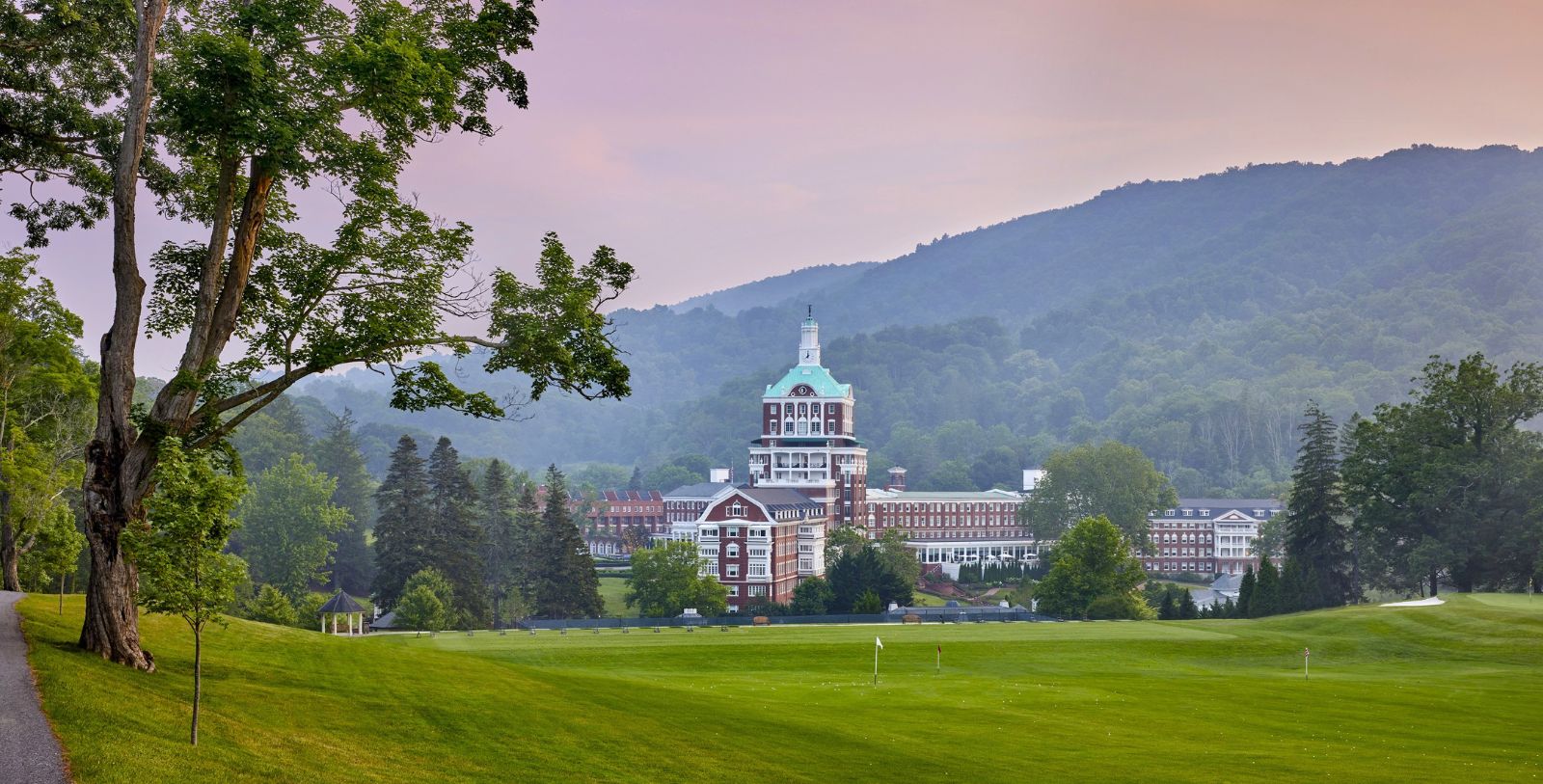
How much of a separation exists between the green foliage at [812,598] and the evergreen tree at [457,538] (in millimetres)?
22714

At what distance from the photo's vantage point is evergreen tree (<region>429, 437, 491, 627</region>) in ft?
303

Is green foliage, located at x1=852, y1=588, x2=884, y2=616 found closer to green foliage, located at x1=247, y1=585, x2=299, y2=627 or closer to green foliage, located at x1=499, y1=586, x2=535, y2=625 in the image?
green foliage, located at x1=499, y1=586, x2=535, y2=625

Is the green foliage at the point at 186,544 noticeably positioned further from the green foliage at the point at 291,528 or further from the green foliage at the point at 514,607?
the green foliage at the point at 291,528

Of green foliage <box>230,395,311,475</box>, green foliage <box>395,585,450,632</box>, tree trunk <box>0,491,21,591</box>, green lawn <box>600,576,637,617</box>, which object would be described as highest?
green foliage <box>230,395,311,475</box>

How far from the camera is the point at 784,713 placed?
35.5m

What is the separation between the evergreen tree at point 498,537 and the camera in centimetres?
11644

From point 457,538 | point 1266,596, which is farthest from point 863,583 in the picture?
point 457,538

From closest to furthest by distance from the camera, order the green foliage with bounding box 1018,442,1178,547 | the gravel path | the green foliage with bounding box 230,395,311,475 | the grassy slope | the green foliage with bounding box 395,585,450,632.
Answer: the gravel path, the grassy slope, the green foliage with bounding box 395,585,450,632, the green foliage with bounding box 230,395,311,475, the green foliage with bounding box 1018,442,1178,547

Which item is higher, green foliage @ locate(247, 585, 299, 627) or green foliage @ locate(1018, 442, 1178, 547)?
green foliage @ locate(1018, 442, 1178, 547)

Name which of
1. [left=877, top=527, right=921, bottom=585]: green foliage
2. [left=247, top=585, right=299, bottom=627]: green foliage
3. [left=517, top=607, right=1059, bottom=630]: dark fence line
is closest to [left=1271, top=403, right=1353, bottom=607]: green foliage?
[left=517, top=607, right=1059, bottom=630]: dark fence line

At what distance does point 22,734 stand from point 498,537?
100996 mm

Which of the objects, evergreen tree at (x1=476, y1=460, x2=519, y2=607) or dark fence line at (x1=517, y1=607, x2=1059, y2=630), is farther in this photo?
evergreen tree at (x1=476, y1=460, x2=519, y2=607)

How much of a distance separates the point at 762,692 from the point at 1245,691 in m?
15.2

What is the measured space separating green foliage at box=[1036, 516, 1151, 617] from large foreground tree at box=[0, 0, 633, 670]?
69.5 meters
